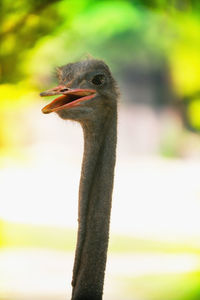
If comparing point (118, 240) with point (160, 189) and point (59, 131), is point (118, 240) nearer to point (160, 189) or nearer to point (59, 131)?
point (160, 189)

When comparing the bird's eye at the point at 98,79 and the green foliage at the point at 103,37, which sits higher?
the green foliage at the point at 103,37

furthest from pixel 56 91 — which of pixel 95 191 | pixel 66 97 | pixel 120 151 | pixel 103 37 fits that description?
pixel 120 151

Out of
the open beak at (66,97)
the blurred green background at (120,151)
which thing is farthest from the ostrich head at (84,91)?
the blurred green background at (120,151)

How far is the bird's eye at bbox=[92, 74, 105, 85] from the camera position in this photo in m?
1.25

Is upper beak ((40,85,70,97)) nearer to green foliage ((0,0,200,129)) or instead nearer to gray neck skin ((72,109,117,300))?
gray neck skin ((72,109,117,300))

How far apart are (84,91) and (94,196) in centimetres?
21

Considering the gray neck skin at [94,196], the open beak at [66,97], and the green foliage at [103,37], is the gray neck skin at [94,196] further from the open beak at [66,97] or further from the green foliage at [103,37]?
the green foliage at [103,37]

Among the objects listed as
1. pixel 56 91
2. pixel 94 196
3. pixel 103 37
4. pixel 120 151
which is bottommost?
pixel 94 196

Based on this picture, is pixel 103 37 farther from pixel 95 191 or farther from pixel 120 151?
pixel 95 191

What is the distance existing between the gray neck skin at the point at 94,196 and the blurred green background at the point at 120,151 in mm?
390

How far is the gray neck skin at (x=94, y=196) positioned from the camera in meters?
1.30

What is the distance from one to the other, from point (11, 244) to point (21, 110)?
1248 millimetres

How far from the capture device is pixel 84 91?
4.06 ft

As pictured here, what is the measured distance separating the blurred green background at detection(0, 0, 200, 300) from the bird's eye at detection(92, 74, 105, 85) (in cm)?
43
